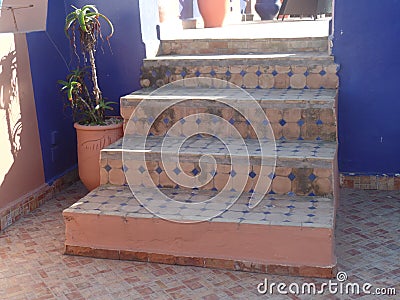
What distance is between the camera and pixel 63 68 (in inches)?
162

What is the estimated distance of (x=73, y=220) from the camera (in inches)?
117

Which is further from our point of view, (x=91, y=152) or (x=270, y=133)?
(x=91, y=152)

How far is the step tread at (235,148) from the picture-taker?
121 inches

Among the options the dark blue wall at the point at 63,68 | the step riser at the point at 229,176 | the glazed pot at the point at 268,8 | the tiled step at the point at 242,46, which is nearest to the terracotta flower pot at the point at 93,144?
the dark blue wall at the point at 63,68

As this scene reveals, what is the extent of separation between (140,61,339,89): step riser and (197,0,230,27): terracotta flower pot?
2.69 metres

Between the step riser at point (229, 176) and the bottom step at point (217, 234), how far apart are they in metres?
0.07

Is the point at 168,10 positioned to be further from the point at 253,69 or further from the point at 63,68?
the point at 253,69

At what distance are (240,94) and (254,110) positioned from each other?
11.4 inches

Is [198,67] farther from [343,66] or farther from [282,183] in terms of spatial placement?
[282,183]

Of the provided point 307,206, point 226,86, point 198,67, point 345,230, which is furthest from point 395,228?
point 198,67

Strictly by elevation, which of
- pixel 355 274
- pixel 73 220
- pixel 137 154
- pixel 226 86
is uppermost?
pixel 226 86

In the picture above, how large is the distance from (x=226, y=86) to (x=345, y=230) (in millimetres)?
1415

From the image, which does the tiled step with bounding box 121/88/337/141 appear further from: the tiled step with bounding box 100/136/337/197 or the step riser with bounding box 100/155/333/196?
the step riser with bounding box 100/155/333/196

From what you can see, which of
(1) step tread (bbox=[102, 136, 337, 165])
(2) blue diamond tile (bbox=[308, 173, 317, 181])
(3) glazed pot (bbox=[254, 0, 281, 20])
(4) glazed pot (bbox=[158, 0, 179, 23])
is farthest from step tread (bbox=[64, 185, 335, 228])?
(3) glazed pot (bbox=[254, 0, 281, 20])
